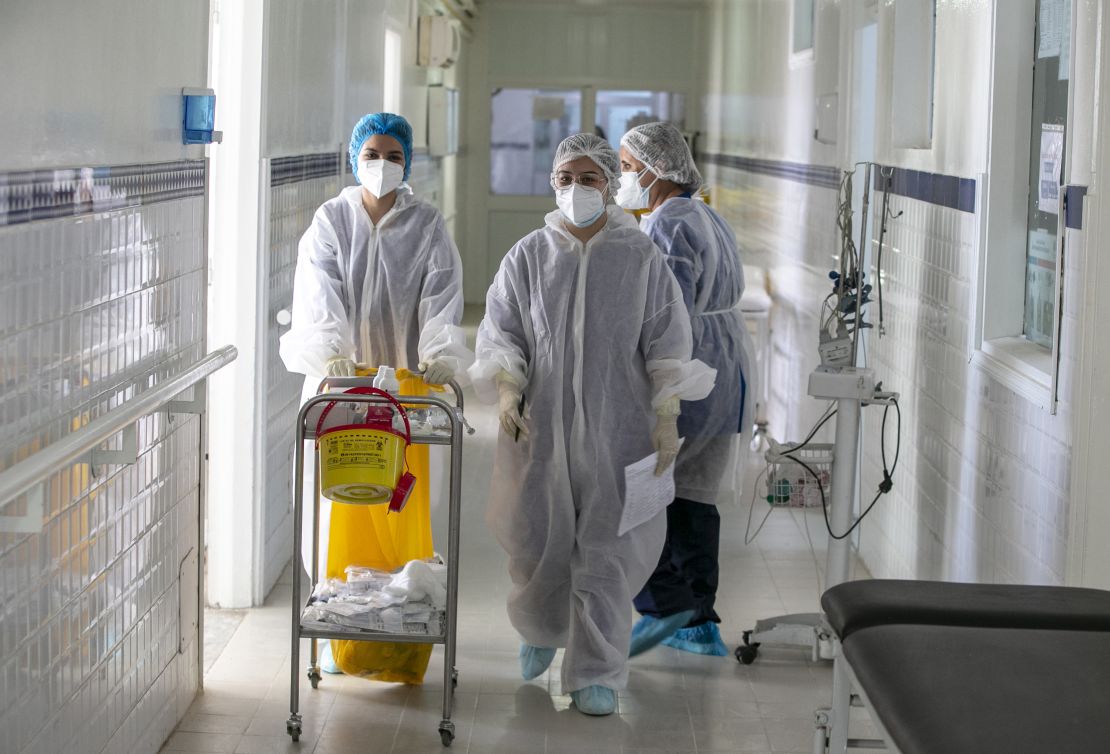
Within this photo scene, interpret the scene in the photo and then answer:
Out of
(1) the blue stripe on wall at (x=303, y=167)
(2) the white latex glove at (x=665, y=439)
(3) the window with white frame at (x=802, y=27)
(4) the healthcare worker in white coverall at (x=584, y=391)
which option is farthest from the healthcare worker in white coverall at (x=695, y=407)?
(3) the window with white frame at (x=802, y=27)

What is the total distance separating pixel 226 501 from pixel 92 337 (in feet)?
5.58

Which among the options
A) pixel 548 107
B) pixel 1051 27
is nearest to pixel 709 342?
pixel 1051 27

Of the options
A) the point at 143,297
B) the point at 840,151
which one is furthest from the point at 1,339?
the point at 840,151

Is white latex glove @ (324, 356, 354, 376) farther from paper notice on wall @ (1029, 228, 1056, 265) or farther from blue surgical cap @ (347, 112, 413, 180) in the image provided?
paper notice on wall @ (1029, 228, 1056, 265)

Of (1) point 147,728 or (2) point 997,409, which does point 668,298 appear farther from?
(1) point 147,728

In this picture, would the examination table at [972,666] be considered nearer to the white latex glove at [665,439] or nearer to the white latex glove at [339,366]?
the white latex glove at [665,439]

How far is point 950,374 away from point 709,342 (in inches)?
29.3

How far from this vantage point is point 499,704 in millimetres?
3553

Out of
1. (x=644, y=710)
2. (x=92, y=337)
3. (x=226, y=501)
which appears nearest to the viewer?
(x=92, y=337)

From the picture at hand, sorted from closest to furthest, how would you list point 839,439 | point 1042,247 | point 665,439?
1. point 665,439
2. point 1042,247
3. point 839,439

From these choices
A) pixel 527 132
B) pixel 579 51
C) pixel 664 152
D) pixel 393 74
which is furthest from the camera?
pixel 527 132

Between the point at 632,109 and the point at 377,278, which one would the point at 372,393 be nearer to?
the point at 377,278

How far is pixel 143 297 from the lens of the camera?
291cm

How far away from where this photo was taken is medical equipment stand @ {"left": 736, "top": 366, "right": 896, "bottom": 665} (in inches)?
148
